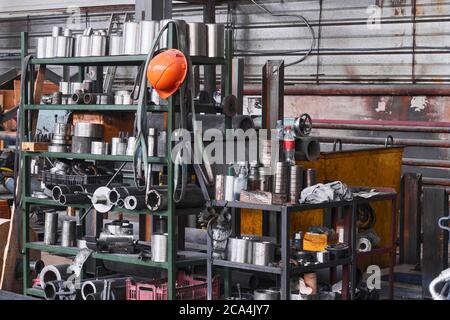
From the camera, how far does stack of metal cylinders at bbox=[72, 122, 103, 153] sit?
4713 millimetres

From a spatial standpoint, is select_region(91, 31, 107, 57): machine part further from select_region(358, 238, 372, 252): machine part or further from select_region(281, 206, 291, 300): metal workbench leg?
select_region(358, 238, 372, 252): machine part

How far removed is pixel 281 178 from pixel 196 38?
0.86 metres

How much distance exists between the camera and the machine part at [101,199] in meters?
4.46

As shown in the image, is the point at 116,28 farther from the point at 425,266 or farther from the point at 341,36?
the point at 425,266

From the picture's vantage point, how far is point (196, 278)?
4.60 metres

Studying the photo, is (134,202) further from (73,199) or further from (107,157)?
(73,199)

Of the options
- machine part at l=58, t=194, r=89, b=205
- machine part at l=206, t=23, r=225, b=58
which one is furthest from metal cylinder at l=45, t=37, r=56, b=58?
machine part at l=206, t=23, r=225, b=58

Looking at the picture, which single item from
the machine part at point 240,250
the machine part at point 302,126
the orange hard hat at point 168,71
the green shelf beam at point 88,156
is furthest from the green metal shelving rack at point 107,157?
the machine part at point 302,126

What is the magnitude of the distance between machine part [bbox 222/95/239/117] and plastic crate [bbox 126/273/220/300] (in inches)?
35.1

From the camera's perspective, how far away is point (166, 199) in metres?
4.29

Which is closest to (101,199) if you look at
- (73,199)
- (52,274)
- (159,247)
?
(73,199)

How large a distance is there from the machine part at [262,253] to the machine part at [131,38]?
1209mm

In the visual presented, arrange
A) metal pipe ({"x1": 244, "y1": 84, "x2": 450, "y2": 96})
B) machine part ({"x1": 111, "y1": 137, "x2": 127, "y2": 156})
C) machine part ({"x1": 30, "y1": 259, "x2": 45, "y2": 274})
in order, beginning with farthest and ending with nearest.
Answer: metal pipe ({"x1": 244, "y1": 84, "x2": 450, "y2": 96})
machine part ({"x1": 30, "y1": 259, "x2": 45, "y2": 274})
machine part ({"x1": 111, "y1": 137, "x2": 127, "y2": 156})

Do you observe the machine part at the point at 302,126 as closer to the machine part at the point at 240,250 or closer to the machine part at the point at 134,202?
the machine part at the point at 240,250
